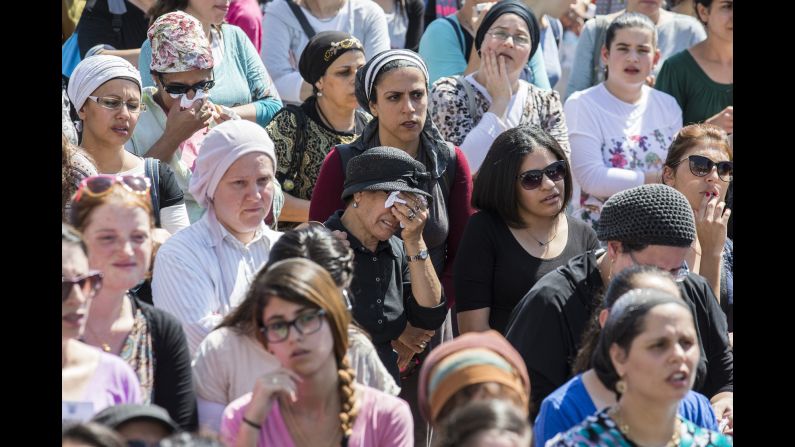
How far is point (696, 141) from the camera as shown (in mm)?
5879

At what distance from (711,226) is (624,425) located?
2092 millimetres

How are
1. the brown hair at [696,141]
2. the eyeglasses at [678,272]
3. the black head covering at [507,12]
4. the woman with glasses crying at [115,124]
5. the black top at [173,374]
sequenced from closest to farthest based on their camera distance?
the black top at [173,374]
the eyeglasses at [678,272]
the woman with glasses crying at [115,124]
the brown hair at [696,141]
the black head covering at [507,12]

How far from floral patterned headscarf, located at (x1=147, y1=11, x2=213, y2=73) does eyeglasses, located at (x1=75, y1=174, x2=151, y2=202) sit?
162cm

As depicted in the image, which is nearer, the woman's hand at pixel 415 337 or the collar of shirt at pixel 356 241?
the collar of shirt at pixel 356 241

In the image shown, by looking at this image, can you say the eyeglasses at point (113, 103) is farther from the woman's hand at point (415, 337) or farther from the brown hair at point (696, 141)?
the brown hair at point (696, 141)

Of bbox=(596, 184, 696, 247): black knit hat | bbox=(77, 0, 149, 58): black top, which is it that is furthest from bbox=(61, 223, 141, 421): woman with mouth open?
bbox=(77, 0, 149, 58): black top

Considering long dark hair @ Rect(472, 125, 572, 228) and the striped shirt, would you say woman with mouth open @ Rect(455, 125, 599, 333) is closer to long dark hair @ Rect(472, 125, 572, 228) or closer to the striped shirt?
long dark hair @ Rect(472, 125, 572, 228)

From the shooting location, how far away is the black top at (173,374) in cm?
392

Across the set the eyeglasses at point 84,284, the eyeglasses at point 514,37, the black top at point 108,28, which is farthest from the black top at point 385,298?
the black top at point 108,28

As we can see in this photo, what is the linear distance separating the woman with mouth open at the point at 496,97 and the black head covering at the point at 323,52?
52 centimetres

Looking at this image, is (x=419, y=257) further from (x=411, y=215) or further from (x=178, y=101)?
(x=178, y=101)

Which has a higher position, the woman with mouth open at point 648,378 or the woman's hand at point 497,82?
the woman's hand at point 497,82

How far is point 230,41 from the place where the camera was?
6.63 m

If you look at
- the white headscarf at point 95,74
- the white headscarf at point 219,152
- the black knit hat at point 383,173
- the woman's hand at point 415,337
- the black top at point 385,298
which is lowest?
the woman's hand at point 415,337
